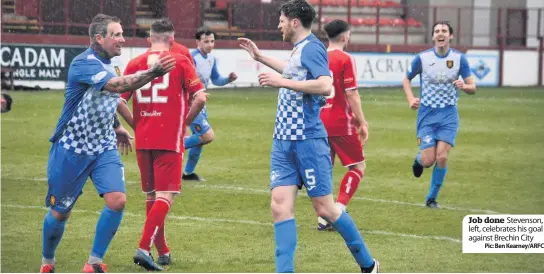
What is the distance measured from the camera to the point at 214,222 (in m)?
10.7

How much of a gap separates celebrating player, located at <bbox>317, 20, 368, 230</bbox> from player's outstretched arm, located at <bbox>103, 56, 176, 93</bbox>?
10.9 feet

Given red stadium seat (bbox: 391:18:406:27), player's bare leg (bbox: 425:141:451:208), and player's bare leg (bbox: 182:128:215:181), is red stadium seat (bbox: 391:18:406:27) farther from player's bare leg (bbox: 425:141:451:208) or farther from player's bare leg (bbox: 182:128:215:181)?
player's bare leg (bbox: 425:141:451:208)

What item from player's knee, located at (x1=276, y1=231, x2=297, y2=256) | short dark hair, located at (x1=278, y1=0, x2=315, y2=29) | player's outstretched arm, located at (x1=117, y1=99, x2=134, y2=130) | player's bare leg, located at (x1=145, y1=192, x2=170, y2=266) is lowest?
player's bare leg, located at (x1=145, y1=192, x2=170, y2=266)

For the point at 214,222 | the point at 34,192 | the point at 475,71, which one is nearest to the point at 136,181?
the point at 34,192

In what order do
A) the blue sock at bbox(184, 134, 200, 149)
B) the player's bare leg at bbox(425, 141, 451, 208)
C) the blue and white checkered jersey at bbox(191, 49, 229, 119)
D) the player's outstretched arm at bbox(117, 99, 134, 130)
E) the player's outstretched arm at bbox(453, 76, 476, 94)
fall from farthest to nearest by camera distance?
the blue and white checkered jersey at bbox(191, 49, 229, 119), the blue sock at bbox(184, 134, 200, 149), the player's bare leg at bbox(425, 141, 451, 208), the player's outstretched arm at bbox(453, 76, 476, 94), the player's outstretched arm at bbox(117, 99, 134, 130)

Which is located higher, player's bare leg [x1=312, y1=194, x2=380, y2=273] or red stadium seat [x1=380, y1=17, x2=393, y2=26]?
red stadium seat [x1=380, y1=17, x2=393, y2=26]

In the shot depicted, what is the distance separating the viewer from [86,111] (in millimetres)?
7887

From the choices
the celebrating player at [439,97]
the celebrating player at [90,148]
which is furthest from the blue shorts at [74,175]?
the celebrating player at [439,97]

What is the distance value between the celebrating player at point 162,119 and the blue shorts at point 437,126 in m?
4.37

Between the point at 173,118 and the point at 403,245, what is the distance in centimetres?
250

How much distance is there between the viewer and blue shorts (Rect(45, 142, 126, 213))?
26.1ft

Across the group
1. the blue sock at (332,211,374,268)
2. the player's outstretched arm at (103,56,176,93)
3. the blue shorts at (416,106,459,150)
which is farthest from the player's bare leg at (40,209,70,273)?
the blue shorts at (416,106,459,150)

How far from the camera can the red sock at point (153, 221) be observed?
8203mm

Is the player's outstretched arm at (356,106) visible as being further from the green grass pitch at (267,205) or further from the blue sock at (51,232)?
the blue sock at (51,232)
